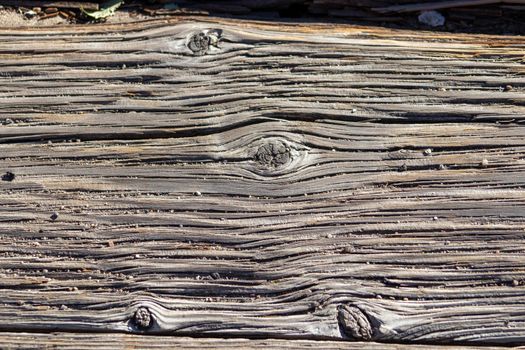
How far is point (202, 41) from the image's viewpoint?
225 cm

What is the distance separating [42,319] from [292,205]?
0.77m

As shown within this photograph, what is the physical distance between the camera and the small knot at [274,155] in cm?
212

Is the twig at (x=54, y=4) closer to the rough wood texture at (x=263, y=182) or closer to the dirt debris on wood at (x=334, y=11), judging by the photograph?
the dirt debris on wood at (x=334, y=11)

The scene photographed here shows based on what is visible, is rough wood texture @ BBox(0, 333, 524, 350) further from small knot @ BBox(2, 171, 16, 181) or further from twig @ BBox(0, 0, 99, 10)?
twig @ BBox(0, 0, 99, 10)

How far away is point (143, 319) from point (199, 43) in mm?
858

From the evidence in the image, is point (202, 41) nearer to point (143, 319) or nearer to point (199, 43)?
point (199, 43)

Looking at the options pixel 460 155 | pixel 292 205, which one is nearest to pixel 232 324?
pixel 292 205

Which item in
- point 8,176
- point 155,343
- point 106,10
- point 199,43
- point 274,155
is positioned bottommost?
point 155,343

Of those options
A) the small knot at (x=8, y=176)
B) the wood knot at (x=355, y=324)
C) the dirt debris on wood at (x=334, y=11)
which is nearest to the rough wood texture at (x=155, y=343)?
the wood knot at (x=355, y=324)

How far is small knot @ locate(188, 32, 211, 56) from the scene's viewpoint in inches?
88.3

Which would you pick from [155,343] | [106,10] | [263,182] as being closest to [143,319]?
[155,343]

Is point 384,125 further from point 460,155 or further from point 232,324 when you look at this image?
point 232,324

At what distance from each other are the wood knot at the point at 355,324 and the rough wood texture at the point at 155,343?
24 mm

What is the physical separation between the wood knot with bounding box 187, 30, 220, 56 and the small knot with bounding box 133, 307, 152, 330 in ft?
2.62
